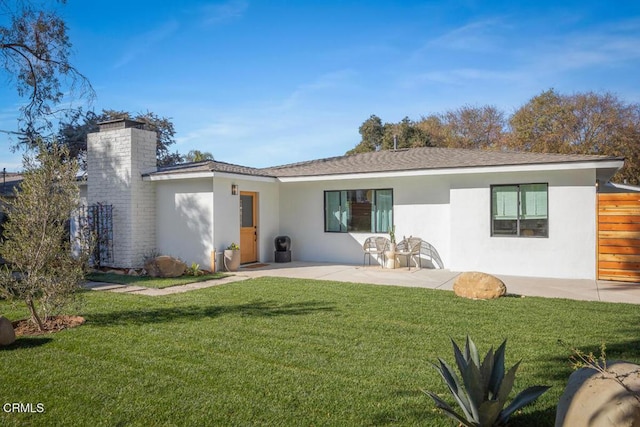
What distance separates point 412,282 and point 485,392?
6.91 m

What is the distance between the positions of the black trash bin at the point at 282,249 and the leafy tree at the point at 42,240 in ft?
25.2

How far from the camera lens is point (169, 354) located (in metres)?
4.76

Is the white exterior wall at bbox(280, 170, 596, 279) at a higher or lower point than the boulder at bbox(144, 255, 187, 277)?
higher

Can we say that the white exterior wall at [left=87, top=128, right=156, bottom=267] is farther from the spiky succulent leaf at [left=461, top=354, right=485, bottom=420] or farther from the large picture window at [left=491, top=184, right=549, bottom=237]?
the spiky succulent leaf at [left=461, top=354, right=485, bottom=420]

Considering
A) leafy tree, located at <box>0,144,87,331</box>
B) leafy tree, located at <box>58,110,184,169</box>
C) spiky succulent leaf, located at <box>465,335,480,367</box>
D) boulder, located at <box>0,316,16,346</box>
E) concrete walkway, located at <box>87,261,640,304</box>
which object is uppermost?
leafy tree, located at <box>58,110,184,169</box>

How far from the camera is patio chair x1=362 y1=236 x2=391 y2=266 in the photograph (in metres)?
12.4

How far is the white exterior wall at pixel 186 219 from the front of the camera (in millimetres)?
11703

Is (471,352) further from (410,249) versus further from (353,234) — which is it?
(353,234)

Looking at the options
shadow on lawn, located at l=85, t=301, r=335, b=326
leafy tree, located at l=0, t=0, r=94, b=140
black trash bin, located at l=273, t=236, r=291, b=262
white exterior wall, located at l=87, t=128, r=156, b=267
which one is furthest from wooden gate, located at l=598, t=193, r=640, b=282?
leafy tree, located at l=0, t=0, r=94, b=140

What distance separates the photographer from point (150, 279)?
34.2ft

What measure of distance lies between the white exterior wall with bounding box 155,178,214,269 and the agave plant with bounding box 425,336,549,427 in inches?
373

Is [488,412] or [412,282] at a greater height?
[488,412]

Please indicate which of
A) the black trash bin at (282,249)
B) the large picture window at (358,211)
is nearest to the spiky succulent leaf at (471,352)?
the large picture window at (358,211)

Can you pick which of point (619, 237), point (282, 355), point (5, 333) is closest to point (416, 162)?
point (619, 237)
